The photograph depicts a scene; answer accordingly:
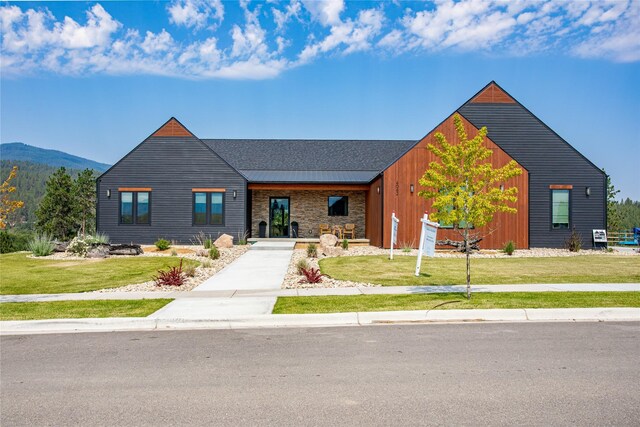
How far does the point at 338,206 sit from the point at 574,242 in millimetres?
12802

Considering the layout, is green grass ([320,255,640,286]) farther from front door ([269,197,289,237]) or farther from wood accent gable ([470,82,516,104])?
front door ([269,197,289,237])

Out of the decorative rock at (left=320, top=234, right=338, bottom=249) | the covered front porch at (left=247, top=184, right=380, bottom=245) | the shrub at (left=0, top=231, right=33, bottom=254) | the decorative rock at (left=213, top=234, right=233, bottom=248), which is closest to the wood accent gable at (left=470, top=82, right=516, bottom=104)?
the covered front porch at (left=247, top=184, right=380, bottom=245)

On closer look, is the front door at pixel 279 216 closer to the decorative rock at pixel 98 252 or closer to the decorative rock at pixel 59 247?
the decorative rock at pixel 98 252

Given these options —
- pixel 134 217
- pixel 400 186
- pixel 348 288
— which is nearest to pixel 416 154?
pixel 400 186

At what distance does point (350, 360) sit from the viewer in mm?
6484

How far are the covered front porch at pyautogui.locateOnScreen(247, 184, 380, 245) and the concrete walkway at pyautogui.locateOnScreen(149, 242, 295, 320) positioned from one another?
8.89 meters

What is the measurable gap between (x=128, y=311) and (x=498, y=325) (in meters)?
6.65

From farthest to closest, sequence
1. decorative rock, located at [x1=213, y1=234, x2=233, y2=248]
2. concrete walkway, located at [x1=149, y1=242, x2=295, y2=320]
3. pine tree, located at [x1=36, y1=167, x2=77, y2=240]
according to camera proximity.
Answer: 1. pine tree, located at [x1=36, y1=167, x2=77, y2=240]
2. decorative rock, located at [x1=213, y1=234, x2=233, y2=248]
3. concrete walkway, located at [x1=149, y1=242, x2=295, y2=320]

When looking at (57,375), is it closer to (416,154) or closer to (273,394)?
(273,394)

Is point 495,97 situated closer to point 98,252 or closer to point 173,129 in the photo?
point 173,129

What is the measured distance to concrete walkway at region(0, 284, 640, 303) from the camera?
1145cm

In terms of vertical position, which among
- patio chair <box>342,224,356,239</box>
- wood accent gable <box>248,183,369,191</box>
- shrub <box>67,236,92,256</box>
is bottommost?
shrub <box>67,236,92,256</box>

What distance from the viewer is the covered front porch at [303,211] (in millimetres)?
30625

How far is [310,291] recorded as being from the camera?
39.3 feet
